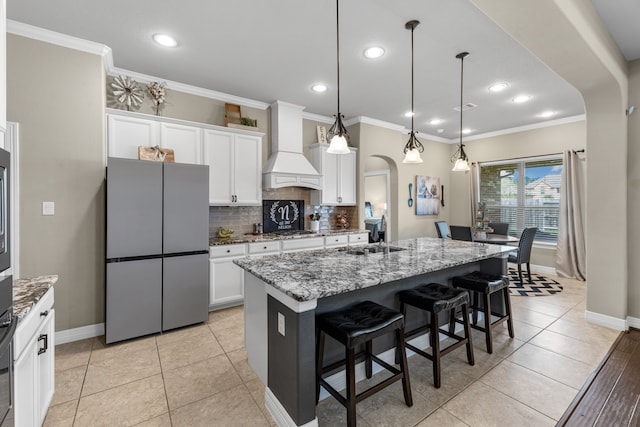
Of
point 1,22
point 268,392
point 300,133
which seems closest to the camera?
point 1,22

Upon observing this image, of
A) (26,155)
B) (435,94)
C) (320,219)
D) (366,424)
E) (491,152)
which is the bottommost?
(366,424)

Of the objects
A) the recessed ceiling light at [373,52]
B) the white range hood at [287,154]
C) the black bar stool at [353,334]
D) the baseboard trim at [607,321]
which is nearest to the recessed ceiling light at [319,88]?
the white range hood at [287,154]

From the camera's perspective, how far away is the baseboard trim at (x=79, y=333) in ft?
9.43

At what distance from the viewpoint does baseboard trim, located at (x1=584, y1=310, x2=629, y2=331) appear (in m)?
3.12

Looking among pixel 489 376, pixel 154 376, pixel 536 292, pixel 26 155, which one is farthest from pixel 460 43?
pixel 26 155

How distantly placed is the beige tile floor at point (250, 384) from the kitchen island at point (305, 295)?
11.2 inches

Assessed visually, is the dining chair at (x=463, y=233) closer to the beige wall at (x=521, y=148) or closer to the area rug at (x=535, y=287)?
the area rug at (x=535, y=287)

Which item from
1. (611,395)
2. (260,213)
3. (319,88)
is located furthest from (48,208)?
(611,395)

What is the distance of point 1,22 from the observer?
118 cm

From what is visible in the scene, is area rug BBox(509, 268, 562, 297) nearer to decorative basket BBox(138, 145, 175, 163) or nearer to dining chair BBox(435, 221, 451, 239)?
dining chair BBox(435, 221, 451, 239)

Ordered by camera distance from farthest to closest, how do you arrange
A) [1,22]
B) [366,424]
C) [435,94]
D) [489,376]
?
1. [435,94]
2. [489,376]
3. [366,424]
4. [1,22]

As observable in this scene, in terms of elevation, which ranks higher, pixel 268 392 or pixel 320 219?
pixel 320 219

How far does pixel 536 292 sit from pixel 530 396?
293 centimetres

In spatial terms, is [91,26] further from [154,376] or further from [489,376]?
[489,376]
